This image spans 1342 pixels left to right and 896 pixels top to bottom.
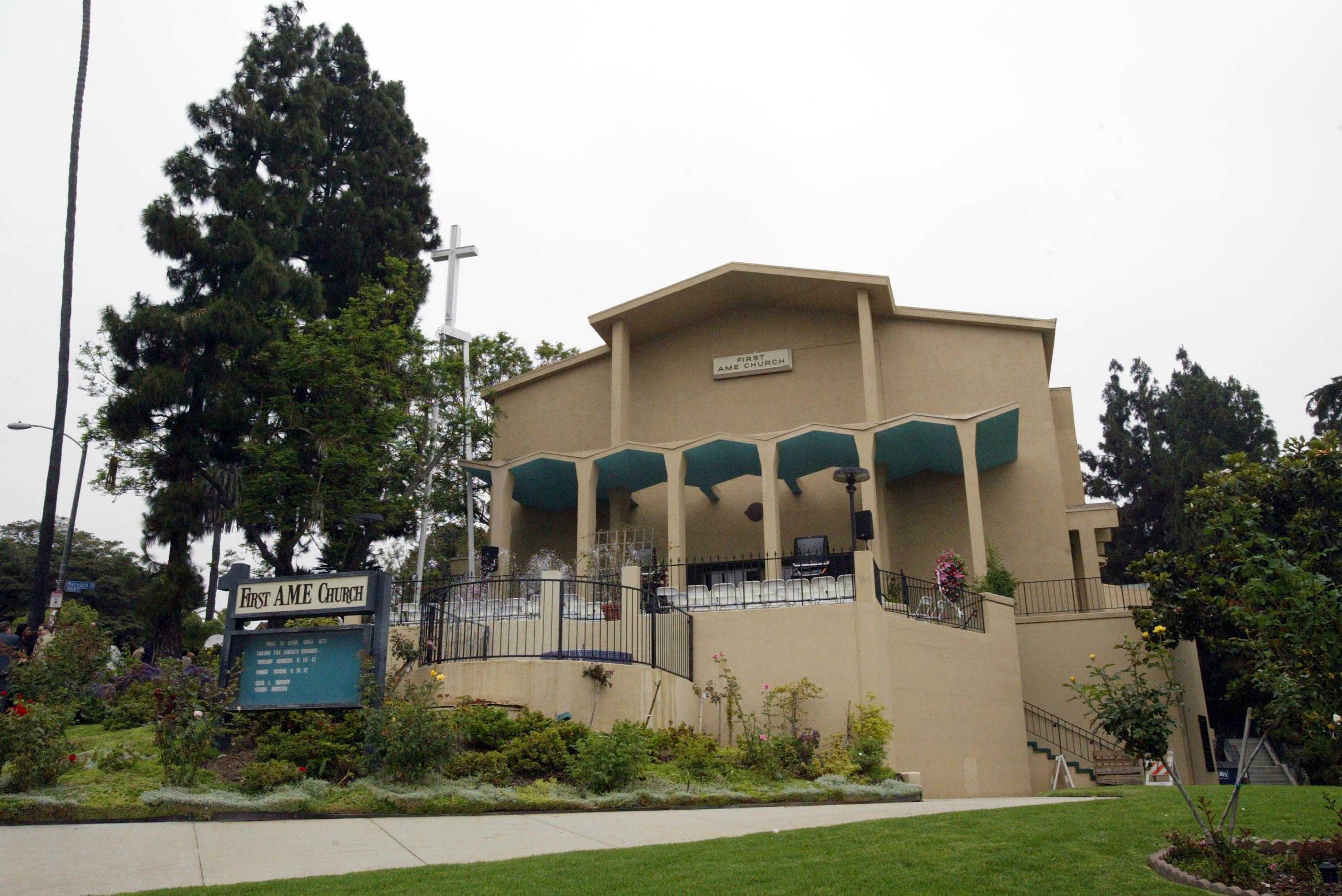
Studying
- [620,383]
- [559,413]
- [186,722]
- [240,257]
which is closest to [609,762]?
[186,722]

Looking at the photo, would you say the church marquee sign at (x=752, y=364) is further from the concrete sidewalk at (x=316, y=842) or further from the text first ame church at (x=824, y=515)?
the concrete sidewalk at (x=316, y=842)

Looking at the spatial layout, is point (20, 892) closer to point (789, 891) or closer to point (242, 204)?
point (789, 891)

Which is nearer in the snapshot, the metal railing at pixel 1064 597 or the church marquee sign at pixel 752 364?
the metal railing at pixel 1064 597

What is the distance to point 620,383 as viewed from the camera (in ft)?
89.7

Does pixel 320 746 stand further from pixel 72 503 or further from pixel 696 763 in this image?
pixel 72 503

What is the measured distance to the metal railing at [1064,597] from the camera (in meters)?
22.9

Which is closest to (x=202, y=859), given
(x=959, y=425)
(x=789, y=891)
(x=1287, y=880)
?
(x=789, y=891)

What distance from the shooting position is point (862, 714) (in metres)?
15.7

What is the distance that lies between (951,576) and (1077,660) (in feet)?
12.0

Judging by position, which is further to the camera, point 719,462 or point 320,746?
point 719,462

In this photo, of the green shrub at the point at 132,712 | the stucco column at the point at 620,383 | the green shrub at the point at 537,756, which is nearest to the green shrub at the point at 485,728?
the green shrub at the point at 537,756

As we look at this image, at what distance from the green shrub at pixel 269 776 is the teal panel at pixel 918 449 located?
47.9 ft

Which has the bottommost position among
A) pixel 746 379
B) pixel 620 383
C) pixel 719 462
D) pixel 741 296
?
→ pixel 719 462

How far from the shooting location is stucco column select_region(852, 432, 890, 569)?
22.6 m
